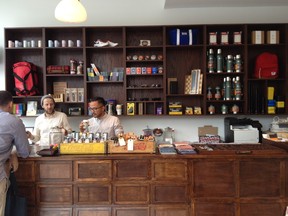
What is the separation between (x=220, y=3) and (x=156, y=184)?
3.06 metres

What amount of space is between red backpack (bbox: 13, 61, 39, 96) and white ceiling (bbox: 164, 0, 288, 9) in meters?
2.38

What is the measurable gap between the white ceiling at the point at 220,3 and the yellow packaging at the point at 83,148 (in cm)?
255

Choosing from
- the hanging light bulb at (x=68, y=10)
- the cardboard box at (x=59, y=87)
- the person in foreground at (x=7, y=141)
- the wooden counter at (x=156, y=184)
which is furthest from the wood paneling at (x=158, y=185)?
the cardboard box at (x=59, y=87)

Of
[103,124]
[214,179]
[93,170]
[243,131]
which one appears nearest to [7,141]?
[93,170]

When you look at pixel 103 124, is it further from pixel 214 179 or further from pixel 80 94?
pixel 214 179

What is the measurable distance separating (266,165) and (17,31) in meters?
3.96

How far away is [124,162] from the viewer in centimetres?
221

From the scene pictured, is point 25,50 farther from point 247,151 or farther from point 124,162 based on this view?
point 247,151

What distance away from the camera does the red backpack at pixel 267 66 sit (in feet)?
12.0

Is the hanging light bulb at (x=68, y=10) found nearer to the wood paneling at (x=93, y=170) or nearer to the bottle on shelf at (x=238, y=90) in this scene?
the wood paneling at (x=93, y=170)

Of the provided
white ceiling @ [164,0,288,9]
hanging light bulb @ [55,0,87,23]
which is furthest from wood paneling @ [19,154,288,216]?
white ceiling @ [164,0,288,9]

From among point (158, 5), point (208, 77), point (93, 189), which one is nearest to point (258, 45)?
point (208, 77)

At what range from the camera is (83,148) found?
7.50 feet

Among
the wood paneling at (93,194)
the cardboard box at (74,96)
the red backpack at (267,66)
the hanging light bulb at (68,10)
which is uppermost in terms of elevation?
the hanging light bulb at (68,10)
